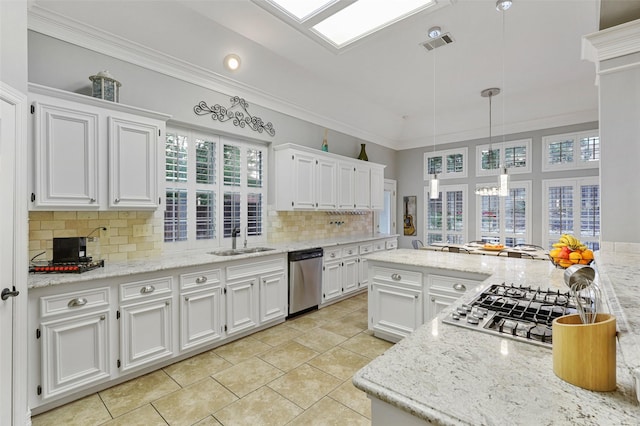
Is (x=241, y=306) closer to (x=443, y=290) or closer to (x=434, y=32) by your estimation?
(x=443, y=290)

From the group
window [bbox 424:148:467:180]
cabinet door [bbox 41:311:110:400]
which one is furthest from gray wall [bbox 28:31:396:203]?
window [bbox 424:148:467:180]

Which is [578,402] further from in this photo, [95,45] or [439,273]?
[95,45]

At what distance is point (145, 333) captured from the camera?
2660mm

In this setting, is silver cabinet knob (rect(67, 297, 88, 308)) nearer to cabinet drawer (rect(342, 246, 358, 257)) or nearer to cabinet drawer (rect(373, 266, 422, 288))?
cabinet drawer (rect(373, 266, 422, 288))

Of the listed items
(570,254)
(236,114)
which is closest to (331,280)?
(236,114)

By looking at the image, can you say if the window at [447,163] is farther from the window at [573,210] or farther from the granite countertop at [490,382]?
the granite countertop at [490,382]

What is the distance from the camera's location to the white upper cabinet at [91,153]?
2334 millimetres

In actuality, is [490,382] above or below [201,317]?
above

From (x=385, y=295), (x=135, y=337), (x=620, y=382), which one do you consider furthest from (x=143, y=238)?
(x=620, y=382)

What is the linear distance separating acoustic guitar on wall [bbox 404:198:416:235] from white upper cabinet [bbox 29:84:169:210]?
578 centimetres

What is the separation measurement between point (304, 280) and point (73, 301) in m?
2.52

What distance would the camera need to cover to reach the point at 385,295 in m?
3.21

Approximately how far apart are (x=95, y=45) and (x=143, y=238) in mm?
1906

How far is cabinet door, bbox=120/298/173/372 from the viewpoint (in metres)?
2.54
